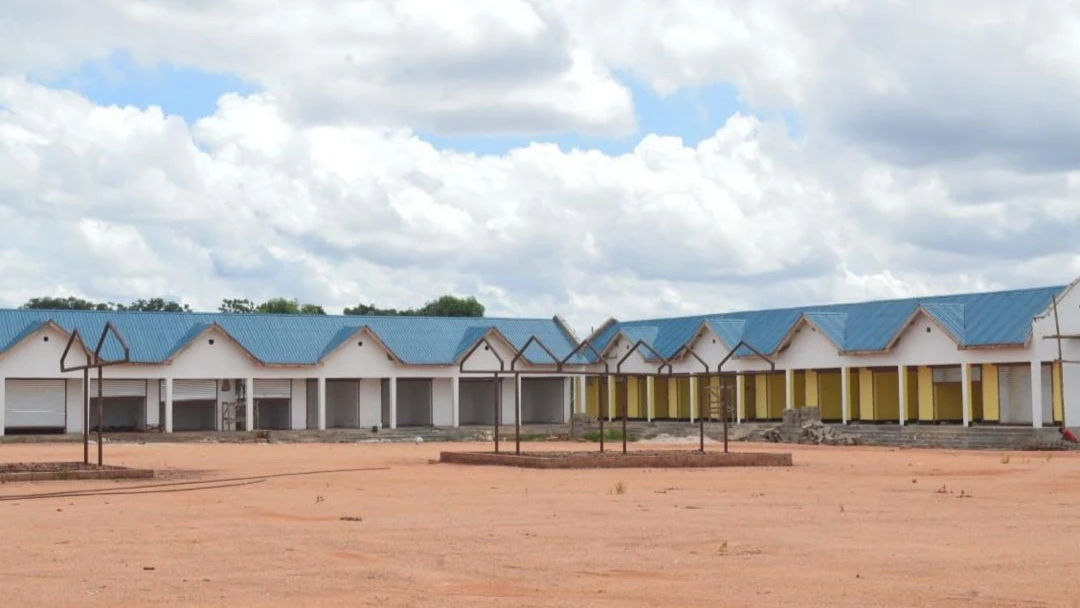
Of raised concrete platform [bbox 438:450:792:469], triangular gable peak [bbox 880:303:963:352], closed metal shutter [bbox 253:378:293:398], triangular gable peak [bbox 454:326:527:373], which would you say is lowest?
raised concrete platform [bbox 438:450:792:469]

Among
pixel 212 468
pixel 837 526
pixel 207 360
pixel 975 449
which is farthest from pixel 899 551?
pixel 207 360

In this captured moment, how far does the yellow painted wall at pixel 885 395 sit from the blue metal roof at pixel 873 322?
2010 millimetres

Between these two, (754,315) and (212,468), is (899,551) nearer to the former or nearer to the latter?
(212,468)

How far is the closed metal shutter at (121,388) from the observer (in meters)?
61.9

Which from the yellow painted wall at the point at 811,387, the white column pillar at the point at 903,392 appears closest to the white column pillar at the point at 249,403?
the yellow painted wall at the point at 811,387

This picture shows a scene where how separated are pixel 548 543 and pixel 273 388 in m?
50.7

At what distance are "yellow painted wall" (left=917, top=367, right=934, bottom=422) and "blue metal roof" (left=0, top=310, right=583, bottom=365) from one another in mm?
19171

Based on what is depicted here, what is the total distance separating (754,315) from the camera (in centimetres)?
6919

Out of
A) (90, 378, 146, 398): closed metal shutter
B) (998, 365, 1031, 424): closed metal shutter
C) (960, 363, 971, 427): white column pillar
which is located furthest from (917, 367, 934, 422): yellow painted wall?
(90, 378, 146, 398): closed metal shutter

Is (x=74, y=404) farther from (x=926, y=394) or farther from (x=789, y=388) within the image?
(x=926, y=394)

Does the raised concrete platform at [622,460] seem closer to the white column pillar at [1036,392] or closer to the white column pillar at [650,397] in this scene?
the white column pillar at [1036,392]

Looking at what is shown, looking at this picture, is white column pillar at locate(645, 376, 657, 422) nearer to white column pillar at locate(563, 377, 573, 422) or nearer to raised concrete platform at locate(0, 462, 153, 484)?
white column pillar at locate(563, 377, 573, 422)

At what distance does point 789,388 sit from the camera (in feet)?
209

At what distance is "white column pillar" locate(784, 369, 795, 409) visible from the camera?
63562 mm
